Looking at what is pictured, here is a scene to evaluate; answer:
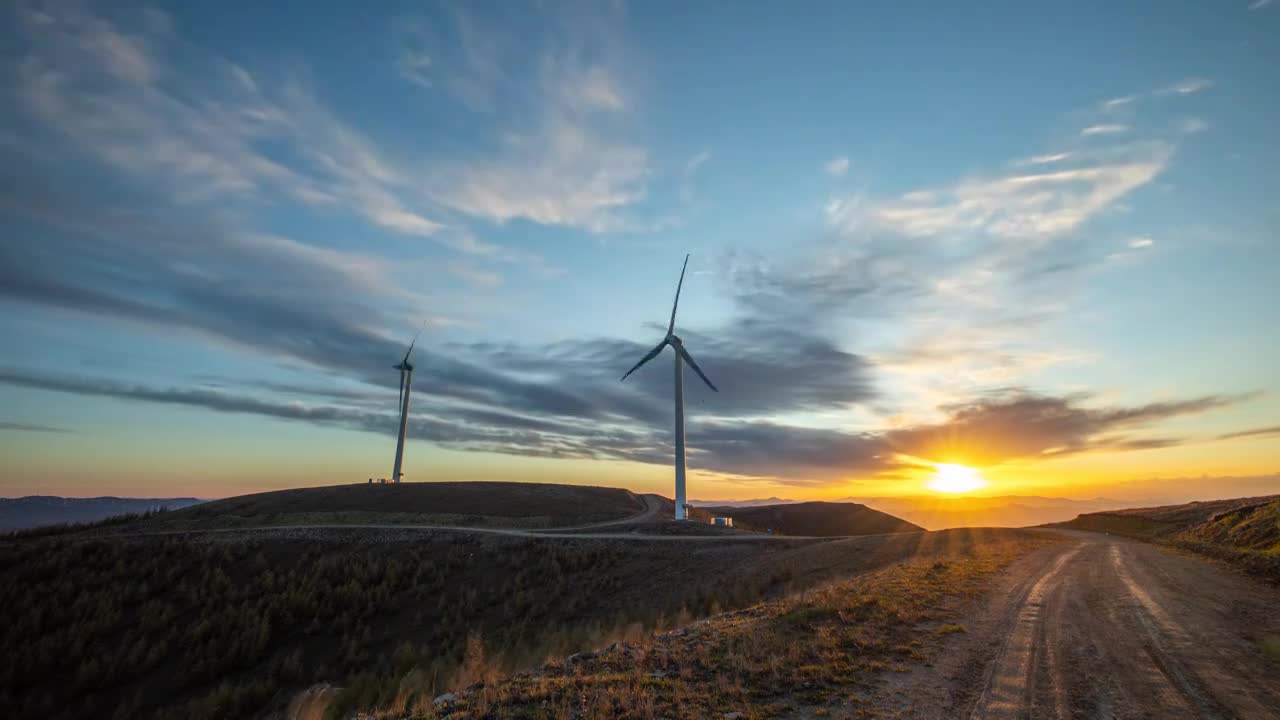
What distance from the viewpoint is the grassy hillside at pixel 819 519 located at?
91.8m

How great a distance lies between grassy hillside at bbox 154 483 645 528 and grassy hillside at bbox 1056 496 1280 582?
47424 mm

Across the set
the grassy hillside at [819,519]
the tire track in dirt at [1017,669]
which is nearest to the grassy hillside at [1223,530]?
the tire track in dirt at [1017,669]

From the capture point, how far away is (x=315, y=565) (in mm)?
35906

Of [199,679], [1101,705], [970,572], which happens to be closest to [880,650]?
[1101,705]

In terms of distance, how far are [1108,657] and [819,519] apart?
3904 inches

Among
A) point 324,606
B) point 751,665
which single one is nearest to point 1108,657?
point 751,665

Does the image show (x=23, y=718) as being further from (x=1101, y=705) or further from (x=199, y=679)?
(x=1101, y=705)

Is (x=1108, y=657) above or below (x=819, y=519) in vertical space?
above

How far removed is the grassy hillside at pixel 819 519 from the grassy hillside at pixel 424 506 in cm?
2357

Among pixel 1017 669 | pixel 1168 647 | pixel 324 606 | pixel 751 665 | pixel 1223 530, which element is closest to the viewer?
pixel 1017 669

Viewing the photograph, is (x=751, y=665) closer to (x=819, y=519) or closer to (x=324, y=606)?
(x=324, y=606)

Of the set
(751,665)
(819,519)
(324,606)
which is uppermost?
(751,665)

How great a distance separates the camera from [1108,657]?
10609 mm

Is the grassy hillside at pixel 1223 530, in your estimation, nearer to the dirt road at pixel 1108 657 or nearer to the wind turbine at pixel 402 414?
the dirt road at pixel 1108 657
